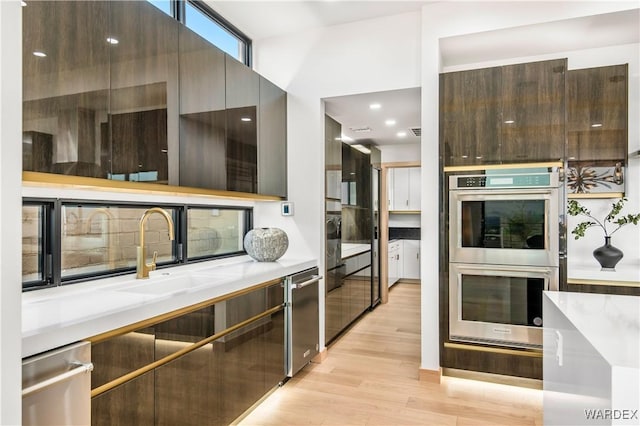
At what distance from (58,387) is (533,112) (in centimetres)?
323

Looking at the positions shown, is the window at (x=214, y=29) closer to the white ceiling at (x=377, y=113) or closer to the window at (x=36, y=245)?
the white ceiling at (x=377, y=113)

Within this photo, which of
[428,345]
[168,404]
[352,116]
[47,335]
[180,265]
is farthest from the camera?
[352,116]

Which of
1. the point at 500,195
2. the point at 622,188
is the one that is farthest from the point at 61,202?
the point at 622,188

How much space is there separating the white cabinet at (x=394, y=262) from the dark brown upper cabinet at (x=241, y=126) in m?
3.87

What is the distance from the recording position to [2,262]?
2.60 ft

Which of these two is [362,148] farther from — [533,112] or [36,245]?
[36,245]

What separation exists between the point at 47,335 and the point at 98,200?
1.15 m

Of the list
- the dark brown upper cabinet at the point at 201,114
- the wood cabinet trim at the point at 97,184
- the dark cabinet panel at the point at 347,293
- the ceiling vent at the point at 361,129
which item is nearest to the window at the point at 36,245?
the wood cabinet trim at the point at 97,184

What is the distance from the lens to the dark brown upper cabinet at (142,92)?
1.88m

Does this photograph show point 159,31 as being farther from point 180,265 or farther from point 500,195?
point 500,195

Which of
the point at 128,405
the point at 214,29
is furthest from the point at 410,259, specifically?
the point at 128,405

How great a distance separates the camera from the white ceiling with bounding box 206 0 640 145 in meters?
2.84

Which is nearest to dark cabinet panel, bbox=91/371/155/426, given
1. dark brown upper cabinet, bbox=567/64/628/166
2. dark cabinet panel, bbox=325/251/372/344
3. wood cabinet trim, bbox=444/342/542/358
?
dark cabinet panel, bbox=325/251/372/344

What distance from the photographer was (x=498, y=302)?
295cm
